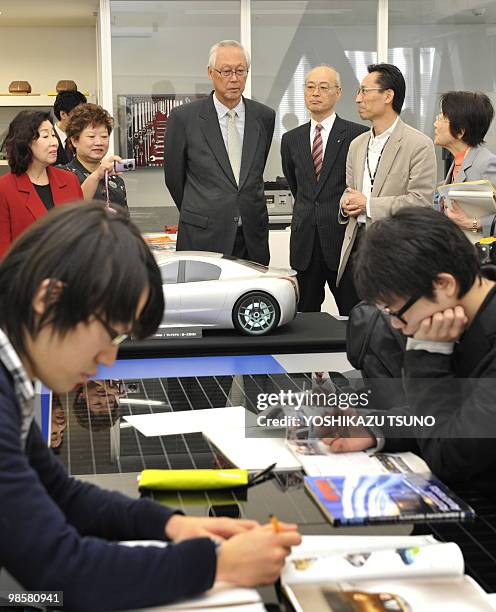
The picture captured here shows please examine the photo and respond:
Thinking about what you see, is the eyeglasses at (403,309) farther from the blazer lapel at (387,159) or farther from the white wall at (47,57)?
the white wall at (47,57)

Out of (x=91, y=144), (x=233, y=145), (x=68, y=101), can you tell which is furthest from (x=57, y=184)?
(x=68, y=101)

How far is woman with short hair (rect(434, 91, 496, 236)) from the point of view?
524 cm

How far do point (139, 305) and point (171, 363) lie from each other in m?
3.04

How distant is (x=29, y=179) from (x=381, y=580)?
401 centimetres

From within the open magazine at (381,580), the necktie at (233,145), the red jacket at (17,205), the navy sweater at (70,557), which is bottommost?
the open magazine at (381,580)

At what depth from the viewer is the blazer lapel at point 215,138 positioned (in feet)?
17.9

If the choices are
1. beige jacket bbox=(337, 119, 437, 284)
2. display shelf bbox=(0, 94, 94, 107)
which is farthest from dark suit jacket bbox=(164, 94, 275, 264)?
display shelf bbox=(0, 94, 94, 107)

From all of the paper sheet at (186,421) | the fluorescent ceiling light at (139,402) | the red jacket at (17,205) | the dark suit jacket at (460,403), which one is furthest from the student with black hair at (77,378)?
the red jacket at (17,205)

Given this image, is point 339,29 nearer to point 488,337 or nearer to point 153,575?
point 488,337

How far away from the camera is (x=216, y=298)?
4.63 meters

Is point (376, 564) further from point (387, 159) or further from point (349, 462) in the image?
point (387, 159)

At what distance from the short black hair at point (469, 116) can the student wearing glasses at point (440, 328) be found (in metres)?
3.47

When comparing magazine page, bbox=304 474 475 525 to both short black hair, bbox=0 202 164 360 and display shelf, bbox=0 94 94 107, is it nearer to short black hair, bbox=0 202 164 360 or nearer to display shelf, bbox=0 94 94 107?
short black hair, bbox=0 202 164 360

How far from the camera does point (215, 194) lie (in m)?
5.47
